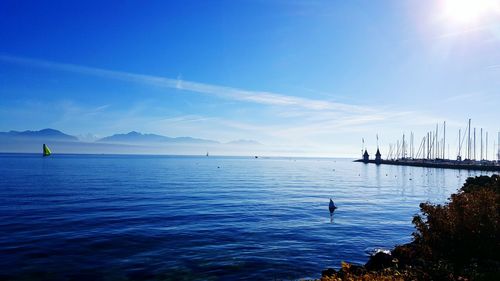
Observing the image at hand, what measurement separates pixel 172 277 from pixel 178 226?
41.4 ft

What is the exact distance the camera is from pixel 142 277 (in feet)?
59.6

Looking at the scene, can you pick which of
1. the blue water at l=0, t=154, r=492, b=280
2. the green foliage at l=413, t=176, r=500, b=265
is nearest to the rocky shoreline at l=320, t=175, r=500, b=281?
the green foliage at l=413, t=176, r=500, b=265

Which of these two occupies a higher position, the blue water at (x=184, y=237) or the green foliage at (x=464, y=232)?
the green foliage at (x=464, y=232)

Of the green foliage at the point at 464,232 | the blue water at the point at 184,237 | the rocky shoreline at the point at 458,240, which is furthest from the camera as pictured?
the blue water at the point at 184,237

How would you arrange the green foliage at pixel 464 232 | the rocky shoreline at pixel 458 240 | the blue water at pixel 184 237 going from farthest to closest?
the blue water at pixel 184 237
the green foliage at pixel 464 232
the rocky shoreline at pixel 458 240

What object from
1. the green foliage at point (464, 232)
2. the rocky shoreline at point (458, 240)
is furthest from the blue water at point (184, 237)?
the green foliage at point (464, 232)

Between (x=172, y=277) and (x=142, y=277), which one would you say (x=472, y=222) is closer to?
(x=172, y=277)

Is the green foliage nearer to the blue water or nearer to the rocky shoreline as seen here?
the rocky shoreline

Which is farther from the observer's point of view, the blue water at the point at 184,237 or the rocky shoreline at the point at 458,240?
the blue water at the point at 184,237

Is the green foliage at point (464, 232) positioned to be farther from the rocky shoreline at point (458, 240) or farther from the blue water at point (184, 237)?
the blue water at point (184, 237)

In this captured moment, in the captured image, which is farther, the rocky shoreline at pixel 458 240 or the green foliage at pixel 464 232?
the green foliage at pixel 464 232

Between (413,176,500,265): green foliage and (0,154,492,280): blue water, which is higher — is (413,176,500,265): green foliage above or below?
above

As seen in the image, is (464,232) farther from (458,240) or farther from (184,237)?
(184,237)

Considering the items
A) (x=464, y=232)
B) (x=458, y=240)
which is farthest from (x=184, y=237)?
(x=464, y=232)
